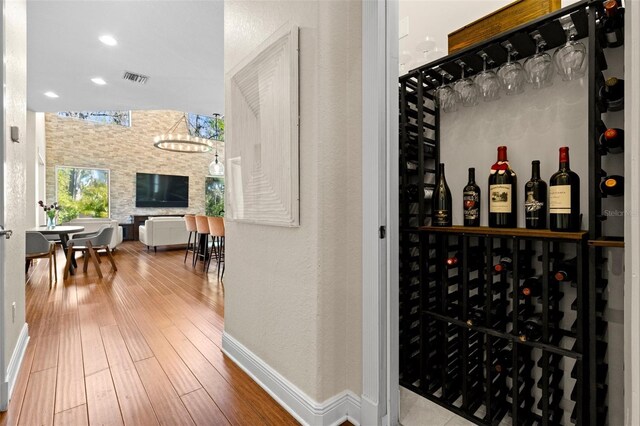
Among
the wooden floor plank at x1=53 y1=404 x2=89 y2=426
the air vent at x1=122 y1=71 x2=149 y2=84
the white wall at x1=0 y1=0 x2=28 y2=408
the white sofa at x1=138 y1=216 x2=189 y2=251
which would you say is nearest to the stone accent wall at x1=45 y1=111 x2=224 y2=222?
the white sofa at x1=138 y1=216 x2=189 y2=251

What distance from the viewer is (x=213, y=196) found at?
11531 mm

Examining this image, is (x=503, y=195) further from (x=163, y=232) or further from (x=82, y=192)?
(x=82, y=192)

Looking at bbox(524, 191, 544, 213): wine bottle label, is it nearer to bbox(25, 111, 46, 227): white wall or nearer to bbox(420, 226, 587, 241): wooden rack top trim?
bbox(420, 226, 587, 241): wooden rack top trim

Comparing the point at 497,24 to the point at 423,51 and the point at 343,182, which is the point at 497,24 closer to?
the point at 423,51

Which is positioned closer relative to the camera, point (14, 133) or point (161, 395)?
point (161, 395)


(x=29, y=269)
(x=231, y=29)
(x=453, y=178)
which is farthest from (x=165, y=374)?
(x=29, y=269)

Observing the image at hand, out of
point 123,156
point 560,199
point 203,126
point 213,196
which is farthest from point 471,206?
point 203,126

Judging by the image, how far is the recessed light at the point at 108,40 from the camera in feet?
11.9

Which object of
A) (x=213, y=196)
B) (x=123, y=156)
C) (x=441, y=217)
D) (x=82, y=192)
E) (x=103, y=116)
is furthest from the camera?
(x=213, y=196)

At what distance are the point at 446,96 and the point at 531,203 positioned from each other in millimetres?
742

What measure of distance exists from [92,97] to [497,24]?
6650 millimetres

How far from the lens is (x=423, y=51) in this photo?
205 centimetres

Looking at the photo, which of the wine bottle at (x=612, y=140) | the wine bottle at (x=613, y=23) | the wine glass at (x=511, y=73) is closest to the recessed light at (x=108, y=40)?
the wine glass at (x=511, y=73)

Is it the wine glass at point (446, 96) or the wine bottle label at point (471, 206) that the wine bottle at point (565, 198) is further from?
the wine glass at point (446, 96)
